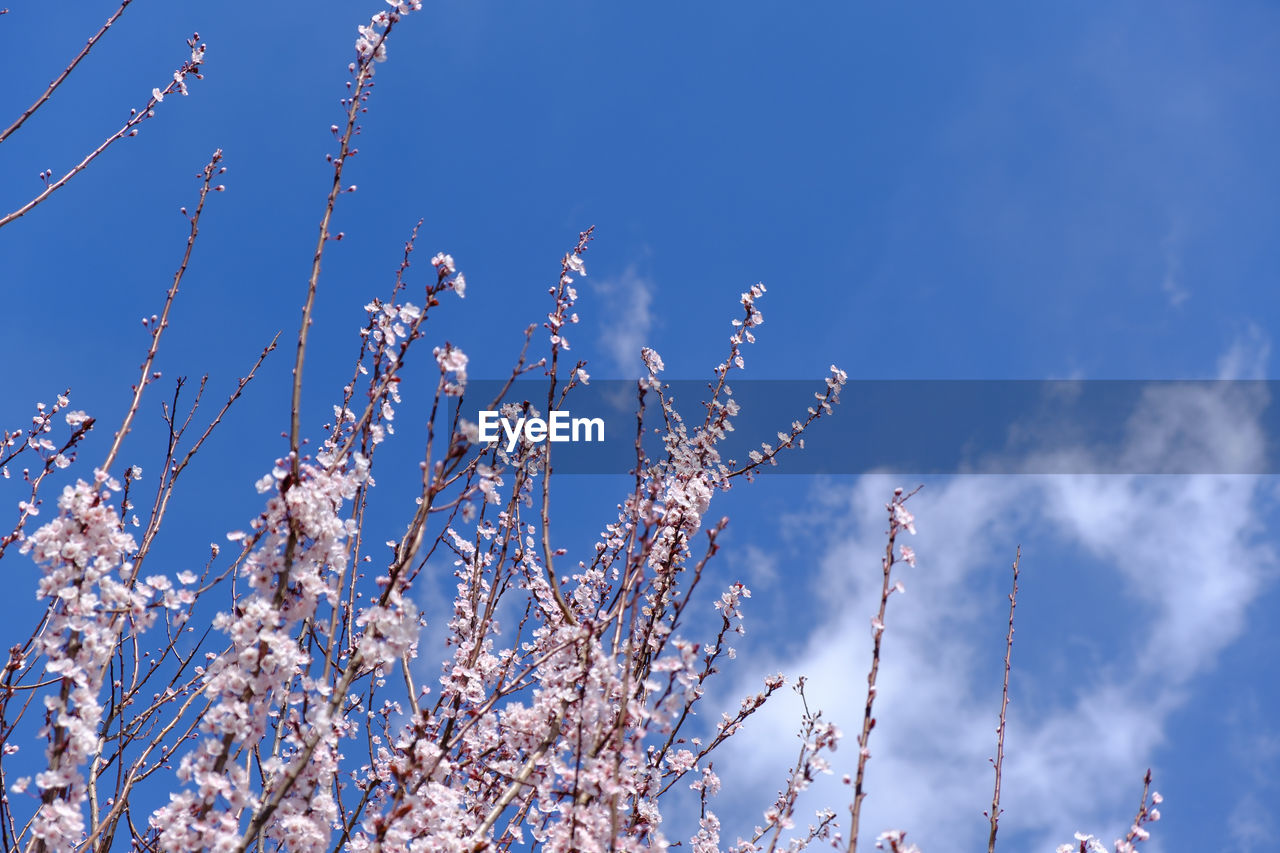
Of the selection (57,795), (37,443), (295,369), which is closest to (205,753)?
(57,795)

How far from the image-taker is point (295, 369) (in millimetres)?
2469

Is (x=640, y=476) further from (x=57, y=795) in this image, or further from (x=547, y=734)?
(x=57, y=795)

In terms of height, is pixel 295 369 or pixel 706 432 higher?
pixel 706 432

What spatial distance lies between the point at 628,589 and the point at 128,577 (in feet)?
6.21

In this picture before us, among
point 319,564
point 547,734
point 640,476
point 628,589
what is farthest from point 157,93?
point 547,734

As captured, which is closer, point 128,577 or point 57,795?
point 57,795

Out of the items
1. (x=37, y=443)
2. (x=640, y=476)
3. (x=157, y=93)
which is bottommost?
(x=640, y=476)

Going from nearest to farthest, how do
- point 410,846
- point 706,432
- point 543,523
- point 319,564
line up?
point 319,564 < point 410,846 < point 543,523 < point 706,432

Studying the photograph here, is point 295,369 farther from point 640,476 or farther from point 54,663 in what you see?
point 640,476

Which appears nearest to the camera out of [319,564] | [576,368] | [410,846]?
[319,564]

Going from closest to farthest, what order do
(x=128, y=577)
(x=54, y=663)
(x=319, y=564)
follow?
(x=54, y=663), (x=319, y=564), (x=128, y=577)

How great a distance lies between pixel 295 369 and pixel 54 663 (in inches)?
43.8

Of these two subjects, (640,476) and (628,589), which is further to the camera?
(640,476)

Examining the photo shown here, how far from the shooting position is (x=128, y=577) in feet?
9.85
